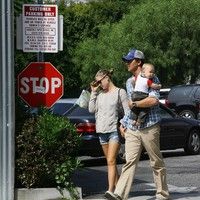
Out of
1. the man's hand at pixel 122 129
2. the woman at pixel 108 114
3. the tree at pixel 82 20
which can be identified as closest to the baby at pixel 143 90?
the man's hand at pixel 122 129

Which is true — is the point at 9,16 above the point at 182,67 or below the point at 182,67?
above

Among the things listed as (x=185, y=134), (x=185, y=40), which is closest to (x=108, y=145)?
(x=185, y=134)

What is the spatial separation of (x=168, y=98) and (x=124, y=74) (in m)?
8.23

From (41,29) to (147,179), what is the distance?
3.72 m

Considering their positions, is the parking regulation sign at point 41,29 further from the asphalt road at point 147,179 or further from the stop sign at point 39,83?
the asphalt road at point 147,179

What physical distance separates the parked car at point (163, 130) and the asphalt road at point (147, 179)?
34cm

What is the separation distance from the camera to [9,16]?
8.84 metres

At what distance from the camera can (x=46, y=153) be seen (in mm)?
8992

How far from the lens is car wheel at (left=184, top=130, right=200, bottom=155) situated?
52.8 feet

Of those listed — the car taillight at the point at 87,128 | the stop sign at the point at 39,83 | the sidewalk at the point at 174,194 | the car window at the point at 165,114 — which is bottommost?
the sidewalk at the point at 174,194

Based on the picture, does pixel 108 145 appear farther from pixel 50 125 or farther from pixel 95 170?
pixel 95 170

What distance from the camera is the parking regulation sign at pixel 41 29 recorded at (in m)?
9.29

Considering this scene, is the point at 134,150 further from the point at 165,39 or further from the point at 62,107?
the point at 165,39

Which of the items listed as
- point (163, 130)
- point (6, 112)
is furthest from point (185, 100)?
point (6, 112)
